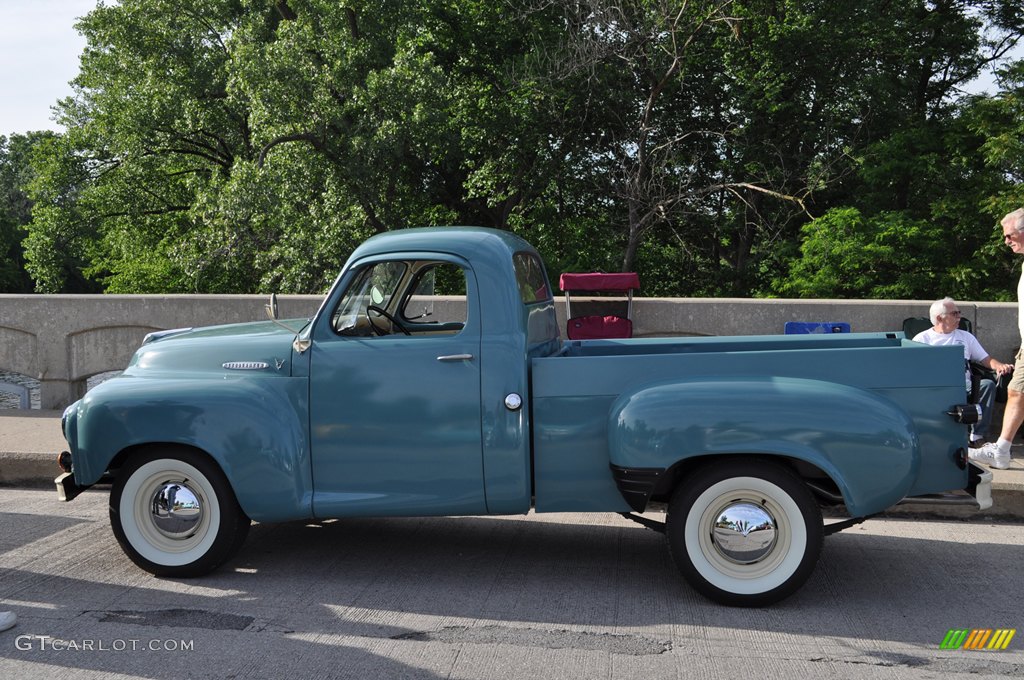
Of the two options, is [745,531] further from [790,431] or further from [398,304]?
[398,304]

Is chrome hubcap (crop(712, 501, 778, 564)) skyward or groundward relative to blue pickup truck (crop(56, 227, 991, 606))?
groundward

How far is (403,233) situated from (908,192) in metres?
17.5

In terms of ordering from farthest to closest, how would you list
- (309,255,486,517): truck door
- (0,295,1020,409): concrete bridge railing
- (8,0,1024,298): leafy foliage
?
(8,0,1024,298): leafy foliage
(0,295,1020,409): concrete bridge railing
(309,255,486,517): truck door

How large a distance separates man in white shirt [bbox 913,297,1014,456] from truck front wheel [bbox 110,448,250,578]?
18.3ft

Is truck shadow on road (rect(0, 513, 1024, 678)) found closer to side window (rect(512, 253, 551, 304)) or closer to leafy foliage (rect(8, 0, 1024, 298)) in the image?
side window (rect(512, 253, 551, 304))

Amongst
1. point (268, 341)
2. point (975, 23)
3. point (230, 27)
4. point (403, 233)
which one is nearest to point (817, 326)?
point (403, 233)

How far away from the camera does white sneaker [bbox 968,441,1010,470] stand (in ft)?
23.8

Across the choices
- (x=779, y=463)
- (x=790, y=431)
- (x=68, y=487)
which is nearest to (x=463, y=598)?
(x=779, y=463)

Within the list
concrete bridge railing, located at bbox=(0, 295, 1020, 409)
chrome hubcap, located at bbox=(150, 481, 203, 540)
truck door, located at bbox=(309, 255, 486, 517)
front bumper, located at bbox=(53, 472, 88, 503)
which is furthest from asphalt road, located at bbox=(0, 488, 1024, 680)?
concrete bridge railing, located at bbox=(0, 295, 1020, 409)

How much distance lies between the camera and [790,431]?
15.5 ft

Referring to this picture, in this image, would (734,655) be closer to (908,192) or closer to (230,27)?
(908,192)

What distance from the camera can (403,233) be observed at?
554 cm

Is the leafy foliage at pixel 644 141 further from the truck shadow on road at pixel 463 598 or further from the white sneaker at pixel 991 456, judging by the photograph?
the truck shadow on road at pixel 463 598

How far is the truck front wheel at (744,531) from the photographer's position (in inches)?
189
